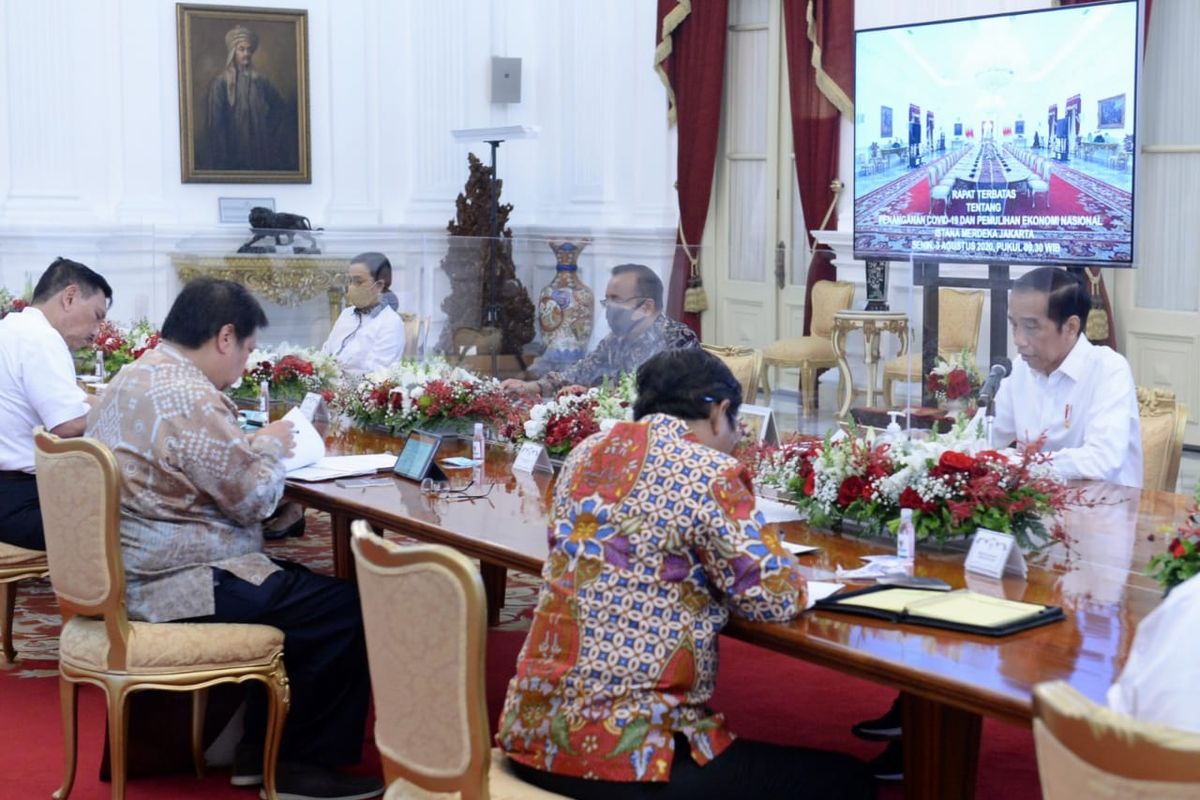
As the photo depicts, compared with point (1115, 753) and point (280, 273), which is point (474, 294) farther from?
point (1115, 753)

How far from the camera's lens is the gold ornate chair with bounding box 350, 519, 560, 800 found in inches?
101

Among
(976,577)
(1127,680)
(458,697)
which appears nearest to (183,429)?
(458,697)

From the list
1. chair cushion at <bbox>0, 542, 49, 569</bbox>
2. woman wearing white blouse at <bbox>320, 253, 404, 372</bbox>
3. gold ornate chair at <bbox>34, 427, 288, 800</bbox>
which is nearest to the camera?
gold ornate chair at <bbox>34, 427, 288, 800</bbox>

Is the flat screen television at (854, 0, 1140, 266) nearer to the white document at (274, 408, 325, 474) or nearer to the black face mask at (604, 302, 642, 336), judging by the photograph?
the black face mask at (604, 302, 642, 336)

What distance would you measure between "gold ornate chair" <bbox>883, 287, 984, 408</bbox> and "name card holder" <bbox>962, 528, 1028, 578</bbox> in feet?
4.08

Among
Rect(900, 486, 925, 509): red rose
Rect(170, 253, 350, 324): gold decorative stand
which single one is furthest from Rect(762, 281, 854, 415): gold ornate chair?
Rect(170, 253, 350, 324): gold decorative stand

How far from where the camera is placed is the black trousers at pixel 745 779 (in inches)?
106

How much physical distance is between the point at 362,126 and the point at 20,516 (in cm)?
806

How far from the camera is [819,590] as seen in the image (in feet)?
9.69

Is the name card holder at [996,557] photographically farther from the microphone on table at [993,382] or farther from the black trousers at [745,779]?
the microphone on table at [993,382]

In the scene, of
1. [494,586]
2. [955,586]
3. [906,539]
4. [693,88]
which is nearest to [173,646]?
[906,539]

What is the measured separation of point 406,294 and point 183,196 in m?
5.99

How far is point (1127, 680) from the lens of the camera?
6.73 ft

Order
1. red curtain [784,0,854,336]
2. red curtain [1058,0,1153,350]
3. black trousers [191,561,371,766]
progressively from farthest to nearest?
red curtain [784,0,854,336], red curtain [1058,0,1153,350], black trousers [191,561,371,766]
